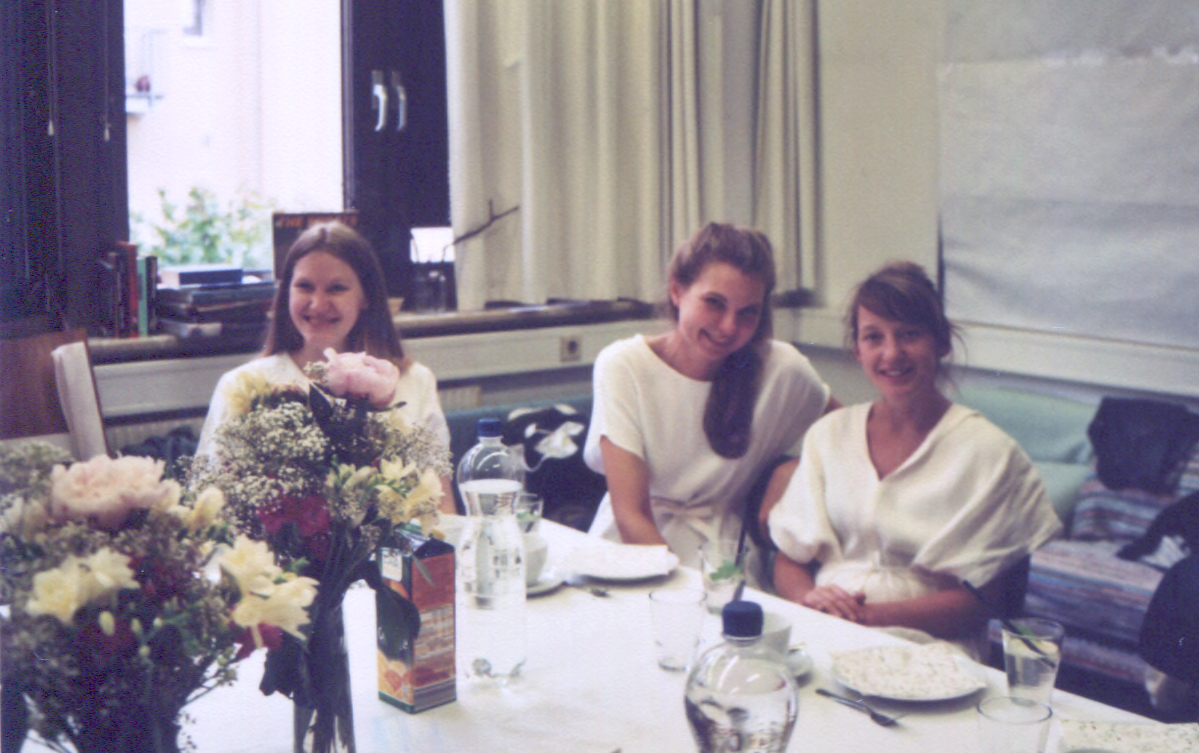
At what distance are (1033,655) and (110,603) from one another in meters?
0.86

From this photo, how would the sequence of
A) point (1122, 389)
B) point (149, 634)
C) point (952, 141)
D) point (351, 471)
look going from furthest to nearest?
1. point (952, 141)
2. point (1122, 389)
3. point (351, 471)
4. point (149, 634)

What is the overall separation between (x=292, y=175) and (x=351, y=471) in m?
2.32

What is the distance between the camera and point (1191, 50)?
2.79 metres

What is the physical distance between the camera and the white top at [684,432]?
7.72ft

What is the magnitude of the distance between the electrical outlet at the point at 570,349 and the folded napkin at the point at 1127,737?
2.38 m

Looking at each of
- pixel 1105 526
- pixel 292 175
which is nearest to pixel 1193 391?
pixel 1105 526

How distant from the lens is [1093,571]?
271cm

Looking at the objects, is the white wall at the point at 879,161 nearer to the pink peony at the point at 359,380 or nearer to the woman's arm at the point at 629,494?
the woman's arm at the point at 629,494

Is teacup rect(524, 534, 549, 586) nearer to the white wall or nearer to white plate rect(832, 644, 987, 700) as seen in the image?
white plate rect(832, 644, 987, 700)

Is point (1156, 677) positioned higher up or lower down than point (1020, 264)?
lower down

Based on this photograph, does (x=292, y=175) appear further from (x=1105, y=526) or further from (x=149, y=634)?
(x=149, y=634)

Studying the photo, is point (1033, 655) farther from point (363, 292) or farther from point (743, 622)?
point (363, 292)

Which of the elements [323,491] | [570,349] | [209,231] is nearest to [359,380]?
[323,491]

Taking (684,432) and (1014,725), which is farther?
(684,432)
